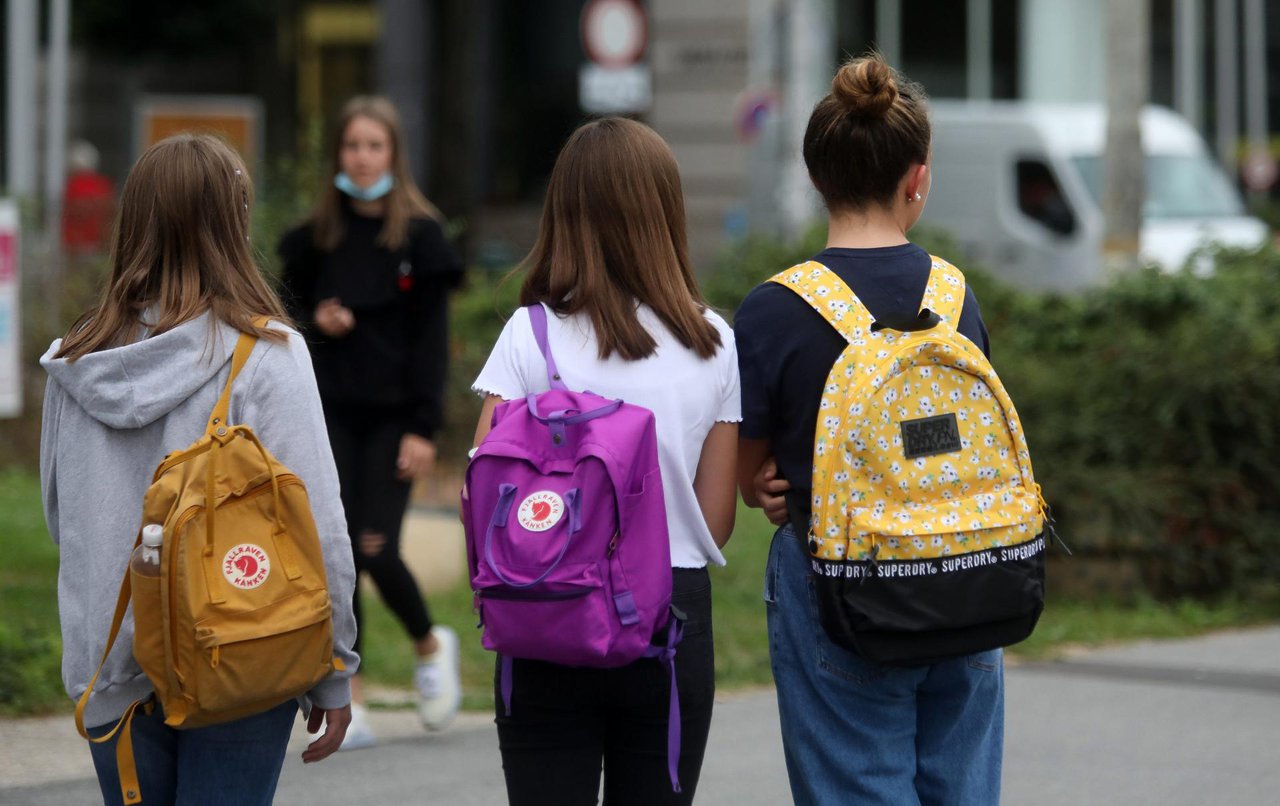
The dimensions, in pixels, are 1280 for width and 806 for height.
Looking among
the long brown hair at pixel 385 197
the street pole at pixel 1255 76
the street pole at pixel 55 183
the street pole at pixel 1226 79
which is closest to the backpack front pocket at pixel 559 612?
the long brown hair at pixel 385 197

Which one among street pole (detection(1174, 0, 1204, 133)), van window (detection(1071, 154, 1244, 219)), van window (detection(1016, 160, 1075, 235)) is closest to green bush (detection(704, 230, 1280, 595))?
van window (detection(1016, 160, 1075, 235))

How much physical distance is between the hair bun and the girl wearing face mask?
2.59m

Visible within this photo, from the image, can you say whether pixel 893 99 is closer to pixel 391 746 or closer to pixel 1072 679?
pixel 391 746

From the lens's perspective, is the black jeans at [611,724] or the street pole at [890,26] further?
the street pole at [890,26]

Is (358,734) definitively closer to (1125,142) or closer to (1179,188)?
(1125,142)

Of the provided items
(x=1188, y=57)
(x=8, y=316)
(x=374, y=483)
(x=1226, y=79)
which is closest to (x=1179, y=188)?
(x=1188, y=57)

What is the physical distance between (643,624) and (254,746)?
0.64 meters

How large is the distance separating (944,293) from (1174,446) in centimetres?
513

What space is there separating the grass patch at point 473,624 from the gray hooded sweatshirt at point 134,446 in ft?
10.7

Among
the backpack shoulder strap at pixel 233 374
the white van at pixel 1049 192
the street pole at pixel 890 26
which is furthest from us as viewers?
the street pole at pixel 890 26

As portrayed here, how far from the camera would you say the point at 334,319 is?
526 centimetres

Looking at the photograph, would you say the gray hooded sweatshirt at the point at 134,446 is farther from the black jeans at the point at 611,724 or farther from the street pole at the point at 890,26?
the street pole at the point at 890,26

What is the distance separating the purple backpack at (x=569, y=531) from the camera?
2727 millimetres

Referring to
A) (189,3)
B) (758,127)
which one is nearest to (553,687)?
(758,127)
